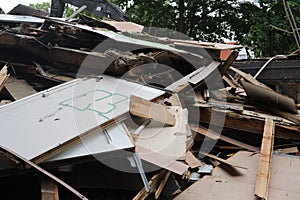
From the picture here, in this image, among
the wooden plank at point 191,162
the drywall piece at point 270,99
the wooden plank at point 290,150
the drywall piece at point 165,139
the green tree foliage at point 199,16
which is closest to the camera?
the drywall piece at point 165,139

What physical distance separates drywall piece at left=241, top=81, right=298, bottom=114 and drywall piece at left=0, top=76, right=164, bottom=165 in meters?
1.26

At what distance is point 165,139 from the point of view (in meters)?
2.46

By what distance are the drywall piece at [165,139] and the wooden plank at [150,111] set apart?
48 millimetres

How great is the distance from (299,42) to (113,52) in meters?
2.85

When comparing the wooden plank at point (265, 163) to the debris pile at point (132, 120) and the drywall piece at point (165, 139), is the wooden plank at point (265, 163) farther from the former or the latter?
the drywall piece at point (165, 139)

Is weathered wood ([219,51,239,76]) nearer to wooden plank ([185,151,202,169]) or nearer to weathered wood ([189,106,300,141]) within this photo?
weathered wood ([189,106,300,141])

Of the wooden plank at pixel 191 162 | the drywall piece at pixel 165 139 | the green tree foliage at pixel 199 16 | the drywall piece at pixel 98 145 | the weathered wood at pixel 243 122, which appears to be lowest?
the wooden plank at pixel 191 162

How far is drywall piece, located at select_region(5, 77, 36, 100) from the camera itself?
291 centimetres

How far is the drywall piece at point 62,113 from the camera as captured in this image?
198 centimetres

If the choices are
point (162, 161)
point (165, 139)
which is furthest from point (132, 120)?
point (162, 161)

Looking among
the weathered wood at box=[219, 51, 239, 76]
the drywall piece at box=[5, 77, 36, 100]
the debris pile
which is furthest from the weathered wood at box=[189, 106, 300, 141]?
the drywall piece at box=[5, 77, 36, 100]

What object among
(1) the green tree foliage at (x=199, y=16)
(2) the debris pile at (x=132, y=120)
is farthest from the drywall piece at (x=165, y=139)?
(1) the green tree foliage at (x=199, y=16)

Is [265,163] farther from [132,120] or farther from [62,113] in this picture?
[62,113]

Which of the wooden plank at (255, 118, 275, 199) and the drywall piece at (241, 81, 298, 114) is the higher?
the drywall piece at (241, 81, 298, 114)
